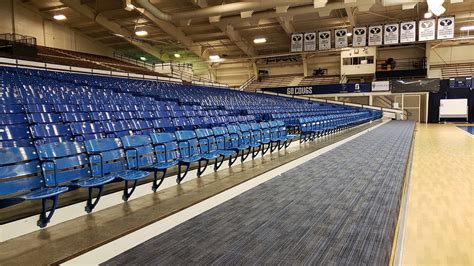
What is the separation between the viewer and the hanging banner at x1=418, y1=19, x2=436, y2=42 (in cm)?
1340

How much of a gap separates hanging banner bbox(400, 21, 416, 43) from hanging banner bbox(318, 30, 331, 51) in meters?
3.02

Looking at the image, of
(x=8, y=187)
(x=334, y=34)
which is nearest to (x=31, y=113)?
(x=8, y=187)

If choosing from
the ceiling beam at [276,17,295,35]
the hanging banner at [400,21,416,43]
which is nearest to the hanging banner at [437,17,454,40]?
the hanging banner at [400,21,416,43]

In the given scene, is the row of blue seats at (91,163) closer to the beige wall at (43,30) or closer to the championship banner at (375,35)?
the championship banner at (375,35)

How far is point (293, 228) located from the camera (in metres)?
2.50

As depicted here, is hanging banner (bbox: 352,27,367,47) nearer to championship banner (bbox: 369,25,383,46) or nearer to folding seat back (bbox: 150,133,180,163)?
championship banner (bbox: 369,25,383,46)


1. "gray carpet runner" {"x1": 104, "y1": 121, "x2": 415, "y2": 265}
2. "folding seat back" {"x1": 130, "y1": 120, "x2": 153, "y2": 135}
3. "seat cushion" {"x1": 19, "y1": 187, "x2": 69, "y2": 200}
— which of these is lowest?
"gray carpet runner" {"x1": 104, "y1": 121, "x2": 415, "y2": 265}

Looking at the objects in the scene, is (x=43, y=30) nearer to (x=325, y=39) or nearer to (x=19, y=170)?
(x=325, y=39)

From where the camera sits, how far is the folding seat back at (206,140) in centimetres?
458

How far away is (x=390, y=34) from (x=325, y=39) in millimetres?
2759

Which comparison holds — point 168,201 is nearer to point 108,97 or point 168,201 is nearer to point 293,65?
point 108,97

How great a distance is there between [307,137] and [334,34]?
9011 mm

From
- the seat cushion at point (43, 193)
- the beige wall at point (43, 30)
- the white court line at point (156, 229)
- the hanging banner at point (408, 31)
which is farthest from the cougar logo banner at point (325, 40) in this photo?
the beige wall at point (43, 30)

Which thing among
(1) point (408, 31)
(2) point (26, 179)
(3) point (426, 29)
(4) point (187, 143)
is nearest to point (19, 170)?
(2) point (26, 179)
